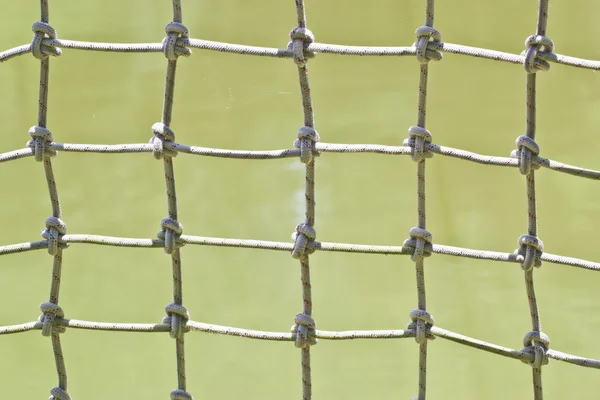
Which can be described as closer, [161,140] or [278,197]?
[161,140]

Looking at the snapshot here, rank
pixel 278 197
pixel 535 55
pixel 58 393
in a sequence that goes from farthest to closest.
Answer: pixel 278 197, pixel 58 393, pixel 535 55

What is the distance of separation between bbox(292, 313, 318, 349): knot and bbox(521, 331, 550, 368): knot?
0.72ft

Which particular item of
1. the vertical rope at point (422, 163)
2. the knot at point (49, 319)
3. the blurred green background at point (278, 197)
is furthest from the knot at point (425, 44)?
the knot at point (49, 319)

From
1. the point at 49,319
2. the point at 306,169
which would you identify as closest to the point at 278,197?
the point at 306,169

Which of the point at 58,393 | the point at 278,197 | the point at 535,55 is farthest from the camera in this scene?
the point at 278,197

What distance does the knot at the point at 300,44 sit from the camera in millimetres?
805

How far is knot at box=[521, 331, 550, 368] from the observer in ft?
2.64

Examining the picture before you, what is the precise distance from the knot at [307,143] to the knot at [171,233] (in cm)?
15

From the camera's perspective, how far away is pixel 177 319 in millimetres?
852

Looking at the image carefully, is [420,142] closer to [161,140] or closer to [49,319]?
[161,140]

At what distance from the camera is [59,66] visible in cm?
106

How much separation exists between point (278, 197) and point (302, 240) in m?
0.24

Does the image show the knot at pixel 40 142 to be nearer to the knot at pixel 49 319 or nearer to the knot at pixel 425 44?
the knot at pixel 49 319

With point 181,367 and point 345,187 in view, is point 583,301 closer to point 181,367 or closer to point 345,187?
point 345,187
